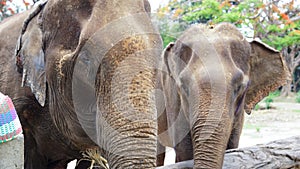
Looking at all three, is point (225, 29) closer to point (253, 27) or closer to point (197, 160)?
point (197, 160)

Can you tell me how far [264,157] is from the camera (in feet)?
12.6

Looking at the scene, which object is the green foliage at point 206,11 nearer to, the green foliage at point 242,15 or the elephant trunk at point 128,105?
the green foliage at point 242,15

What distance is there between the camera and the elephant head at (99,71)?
6.28ft

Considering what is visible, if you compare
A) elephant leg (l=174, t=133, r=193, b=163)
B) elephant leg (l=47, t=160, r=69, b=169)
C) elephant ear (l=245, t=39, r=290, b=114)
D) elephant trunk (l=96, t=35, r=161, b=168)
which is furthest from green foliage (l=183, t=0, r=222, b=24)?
elephant trunk (l=96, t=35, r=161, b=168)

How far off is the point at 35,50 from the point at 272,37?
1818 centimetres

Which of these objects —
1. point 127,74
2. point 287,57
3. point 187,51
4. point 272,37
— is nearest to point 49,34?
point 127,74

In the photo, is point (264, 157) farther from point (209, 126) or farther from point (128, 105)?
point (128, 105)

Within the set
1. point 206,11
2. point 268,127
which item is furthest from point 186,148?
point 206,11

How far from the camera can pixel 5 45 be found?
3.28m

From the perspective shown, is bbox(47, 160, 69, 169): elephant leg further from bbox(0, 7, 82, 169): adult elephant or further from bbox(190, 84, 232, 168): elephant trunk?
bbox(190, 84, 232, 168): elephant trunk

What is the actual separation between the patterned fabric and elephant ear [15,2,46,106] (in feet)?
2.87

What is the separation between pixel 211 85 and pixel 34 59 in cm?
150

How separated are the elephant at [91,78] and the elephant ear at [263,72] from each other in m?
2.25

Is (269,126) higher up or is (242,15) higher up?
(242,15)
